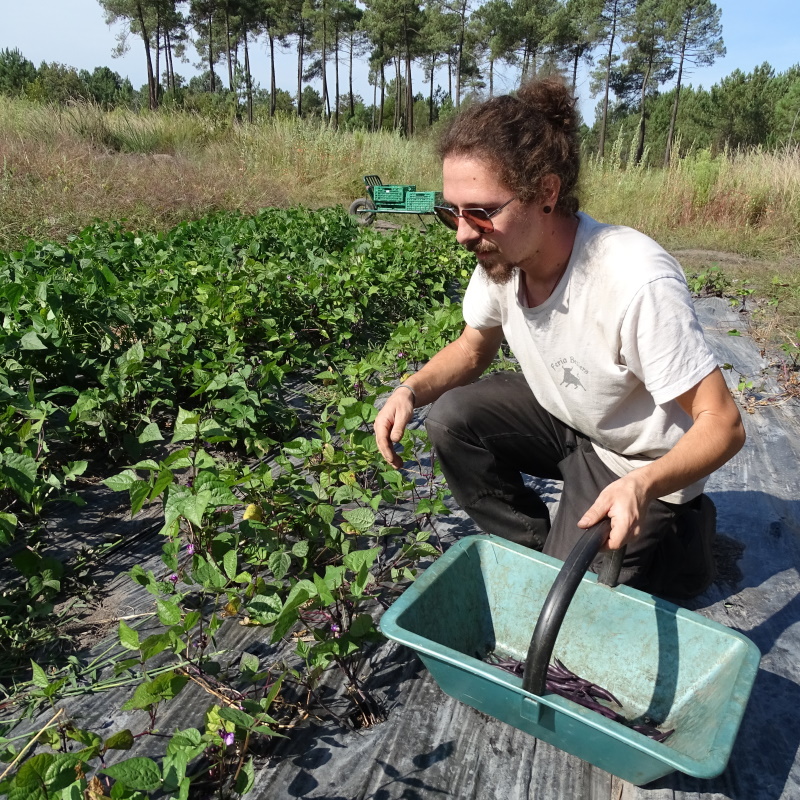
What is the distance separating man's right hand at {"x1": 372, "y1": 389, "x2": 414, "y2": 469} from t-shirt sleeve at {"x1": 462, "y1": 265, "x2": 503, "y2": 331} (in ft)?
1.15

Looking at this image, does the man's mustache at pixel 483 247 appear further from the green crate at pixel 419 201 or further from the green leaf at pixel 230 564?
the green crate at pixel 419 201

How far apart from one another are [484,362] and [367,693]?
1.02 meters

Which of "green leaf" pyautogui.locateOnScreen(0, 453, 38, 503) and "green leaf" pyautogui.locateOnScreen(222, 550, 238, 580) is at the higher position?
"green leaf" pyautogui.locateOnScreen(0, 453, 38, 503)

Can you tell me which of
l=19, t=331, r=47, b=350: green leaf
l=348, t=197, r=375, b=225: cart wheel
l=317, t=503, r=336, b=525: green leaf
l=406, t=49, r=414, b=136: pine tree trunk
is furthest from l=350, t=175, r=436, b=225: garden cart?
l=406, t=49, r=414, b=136: pine tree trunk

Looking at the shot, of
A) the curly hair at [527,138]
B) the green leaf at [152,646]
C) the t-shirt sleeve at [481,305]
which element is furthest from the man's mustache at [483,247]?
the green leaf at [152,646]

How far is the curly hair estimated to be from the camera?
1.57 meters

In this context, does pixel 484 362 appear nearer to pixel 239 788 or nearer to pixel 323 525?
pixel 323 525

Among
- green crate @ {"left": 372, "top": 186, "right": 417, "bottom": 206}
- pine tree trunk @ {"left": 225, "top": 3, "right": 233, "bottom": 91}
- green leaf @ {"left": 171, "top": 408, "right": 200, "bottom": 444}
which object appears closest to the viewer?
green leaf @ {"left": 171, "top": 408, "right": 200, "bottom": 444}

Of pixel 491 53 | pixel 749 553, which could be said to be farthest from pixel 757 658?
pixel 491 53

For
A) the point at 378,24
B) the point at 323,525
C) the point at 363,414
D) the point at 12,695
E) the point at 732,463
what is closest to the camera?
the point at 12,695

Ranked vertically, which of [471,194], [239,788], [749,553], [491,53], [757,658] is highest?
[491,53]

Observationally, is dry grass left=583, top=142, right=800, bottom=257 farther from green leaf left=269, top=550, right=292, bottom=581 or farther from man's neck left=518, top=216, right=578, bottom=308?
green leaf left=269, top=550, right=292, bottom=581

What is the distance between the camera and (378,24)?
3181 cm

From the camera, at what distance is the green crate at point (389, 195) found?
Result: 9938 mm
